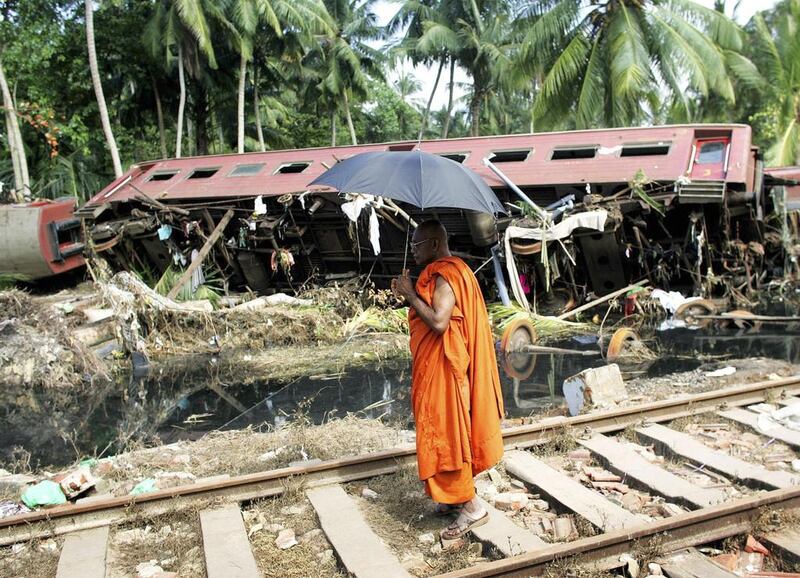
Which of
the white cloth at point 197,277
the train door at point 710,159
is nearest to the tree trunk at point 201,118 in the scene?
the white cloth at point 197,277

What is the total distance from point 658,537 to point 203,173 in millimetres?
12878

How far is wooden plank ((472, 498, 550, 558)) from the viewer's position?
11.4ft

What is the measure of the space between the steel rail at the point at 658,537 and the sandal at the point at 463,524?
1.52ft

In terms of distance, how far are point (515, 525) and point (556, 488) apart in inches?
22.4

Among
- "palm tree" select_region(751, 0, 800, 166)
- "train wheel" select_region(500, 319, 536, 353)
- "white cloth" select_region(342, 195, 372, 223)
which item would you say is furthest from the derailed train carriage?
"palm tree" select_region(751, 0, 800, 166)

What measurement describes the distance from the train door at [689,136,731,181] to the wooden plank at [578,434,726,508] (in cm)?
692

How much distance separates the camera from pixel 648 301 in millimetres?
11031

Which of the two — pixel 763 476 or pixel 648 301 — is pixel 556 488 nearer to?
pixel 763 476

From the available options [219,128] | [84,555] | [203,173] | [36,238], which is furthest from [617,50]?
[219,128]

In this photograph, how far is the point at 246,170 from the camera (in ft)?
45.9

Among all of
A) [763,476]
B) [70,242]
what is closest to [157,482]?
[763,476]

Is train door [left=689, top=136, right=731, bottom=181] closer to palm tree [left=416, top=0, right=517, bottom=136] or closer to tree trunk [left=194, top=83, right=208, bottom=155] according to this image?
palm tree [left=416, top=0, right=517, bottom=136]

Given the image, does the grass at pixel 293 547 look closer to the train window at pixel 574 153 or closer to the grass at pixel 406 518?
Answer: the grass at pixel 406 518

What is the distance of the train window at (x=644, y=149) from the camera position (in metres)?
11.4
